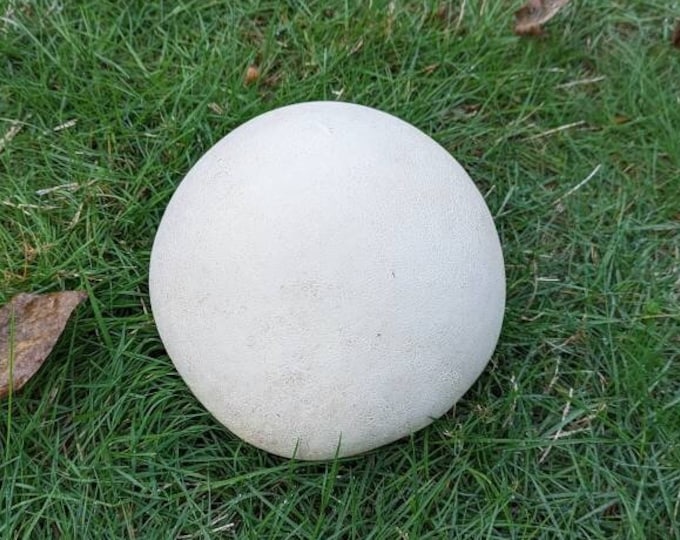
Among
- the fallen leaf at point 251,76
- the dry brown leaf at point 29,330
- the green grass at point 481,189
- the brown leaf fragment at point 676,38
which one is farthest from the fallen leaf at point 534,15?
the dry brown leaf at point 29,330

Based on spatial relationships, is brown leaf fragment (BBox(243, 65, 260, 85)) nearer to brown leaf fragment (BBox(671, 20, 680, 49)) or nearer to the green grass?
the green grass

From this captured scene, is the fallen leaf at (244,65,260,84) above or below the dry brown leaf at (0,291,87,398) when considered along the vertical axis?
above

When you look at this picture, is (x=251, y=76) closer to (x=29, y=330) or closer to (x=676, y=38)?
(x=29, y=330)

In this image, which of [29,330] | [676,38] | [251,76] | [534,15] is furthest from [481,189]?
[29,330]

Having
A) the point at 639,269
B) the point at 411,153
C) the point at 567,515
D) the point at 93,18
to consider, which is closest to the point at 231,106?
the point at 93,18

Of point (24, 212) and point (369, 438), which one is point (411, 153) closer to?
point (369, 438)


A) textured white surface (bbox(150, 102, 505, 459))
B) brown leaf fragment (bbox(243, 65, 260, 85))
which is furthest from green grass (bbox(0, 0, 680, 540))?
textured white surface (bbox(150, 102, 505, 459))
